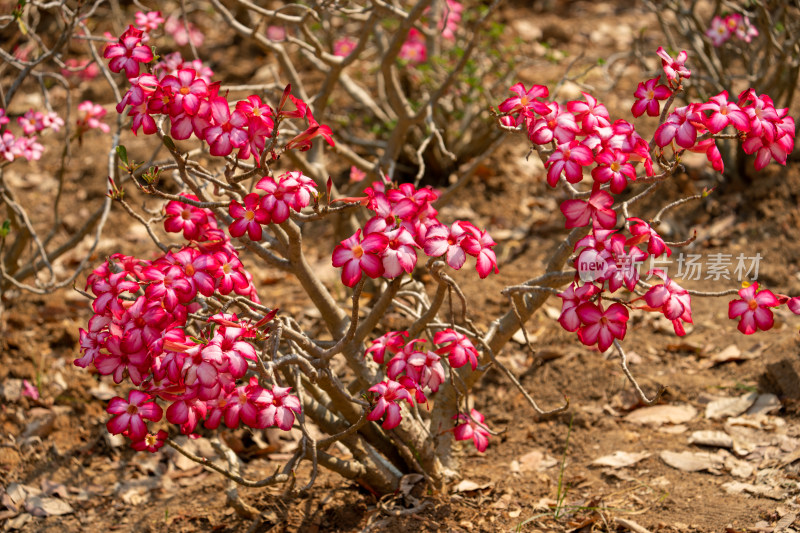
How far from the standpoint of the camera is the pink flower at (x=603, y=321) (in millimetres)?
1896

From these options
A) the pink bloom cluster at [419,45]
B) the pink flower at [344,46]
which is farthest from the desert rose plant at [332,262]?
the pink flower at [344,46]

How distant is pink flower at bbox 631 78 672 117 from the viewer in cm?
211

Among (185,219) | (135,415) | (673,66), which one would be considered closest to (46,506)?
(135,415)

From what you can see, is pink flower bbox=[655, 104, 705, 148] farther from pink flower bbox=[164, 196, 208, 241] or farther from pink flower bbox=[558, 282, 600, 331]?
pink flower bbox=[164, 196, 208, 241]

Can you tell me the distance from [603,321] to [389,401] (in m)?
0.68

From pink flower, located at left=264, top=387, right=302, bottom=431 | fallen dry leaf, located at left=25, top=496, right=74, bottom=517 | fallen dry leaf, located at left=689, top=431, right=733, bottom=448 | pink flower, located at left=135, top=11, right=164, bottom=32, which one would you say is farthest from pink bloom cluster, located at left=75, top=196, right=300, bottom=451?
fallen dry leaf, located at left=689, top=431, right=733, bottom=448

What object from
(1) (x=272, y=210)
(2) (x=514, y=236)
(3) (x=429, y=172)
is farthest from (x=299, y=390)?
(3) (x=429, y=172)

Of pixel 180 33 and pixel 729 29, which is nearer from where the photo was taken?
pixel 729 29

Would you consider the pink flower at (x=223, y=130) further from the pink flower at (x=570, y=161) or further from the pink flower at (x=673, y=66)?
the pink flower at (x=673, y=66)

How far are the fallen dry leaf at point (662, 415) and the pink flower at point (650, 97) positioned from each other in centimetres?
156

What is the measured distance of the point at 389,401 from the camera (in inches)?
86.8

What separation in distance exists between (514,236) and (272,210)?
3.02 m

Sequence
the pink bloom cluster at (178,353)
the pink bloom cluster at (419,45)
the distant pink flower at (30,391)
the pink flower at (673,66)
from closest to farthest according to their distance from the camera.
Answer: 1. the pink bloom cluster at (178,353)
2. the pink flower at (673,66)
3. the distant pink flower at (30,391)
4. the pink bloom cluster at (419,45)

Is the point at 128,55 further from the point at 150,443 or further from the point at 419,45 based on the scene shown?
the point at 419,45
